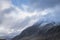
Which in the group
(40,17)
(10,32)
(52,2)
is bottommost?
(10,32)

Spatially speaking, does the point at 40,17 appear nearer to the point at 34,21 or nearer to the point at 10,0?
the point at 34,21

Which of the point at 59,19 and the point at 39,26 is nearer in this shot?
the point at 59,19

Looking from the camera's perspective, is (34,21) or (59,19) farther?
(34,21)

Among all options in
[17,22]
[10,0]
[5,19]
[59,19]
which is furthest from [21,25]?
[59,19]

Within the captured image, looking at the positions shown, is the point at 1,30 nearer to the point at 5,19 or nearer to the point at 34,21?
the point at 5,19

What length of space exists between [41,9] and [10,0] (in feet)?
7.06

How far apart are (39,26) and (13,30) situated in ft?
5.82

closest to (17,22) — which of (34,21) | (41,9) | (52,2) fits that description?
(34,21)

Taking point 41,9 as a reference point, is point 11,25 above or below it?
below

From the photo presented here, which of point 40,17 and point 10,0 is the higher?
point 10,0

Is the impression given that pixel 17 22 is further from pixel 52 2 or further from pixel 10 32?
pixel 52 2

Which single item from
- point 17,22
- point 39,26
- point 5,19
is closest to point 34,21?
point 39,26

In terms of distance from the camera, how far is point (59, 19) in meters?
9.82

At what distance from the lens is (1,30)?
10336mm
